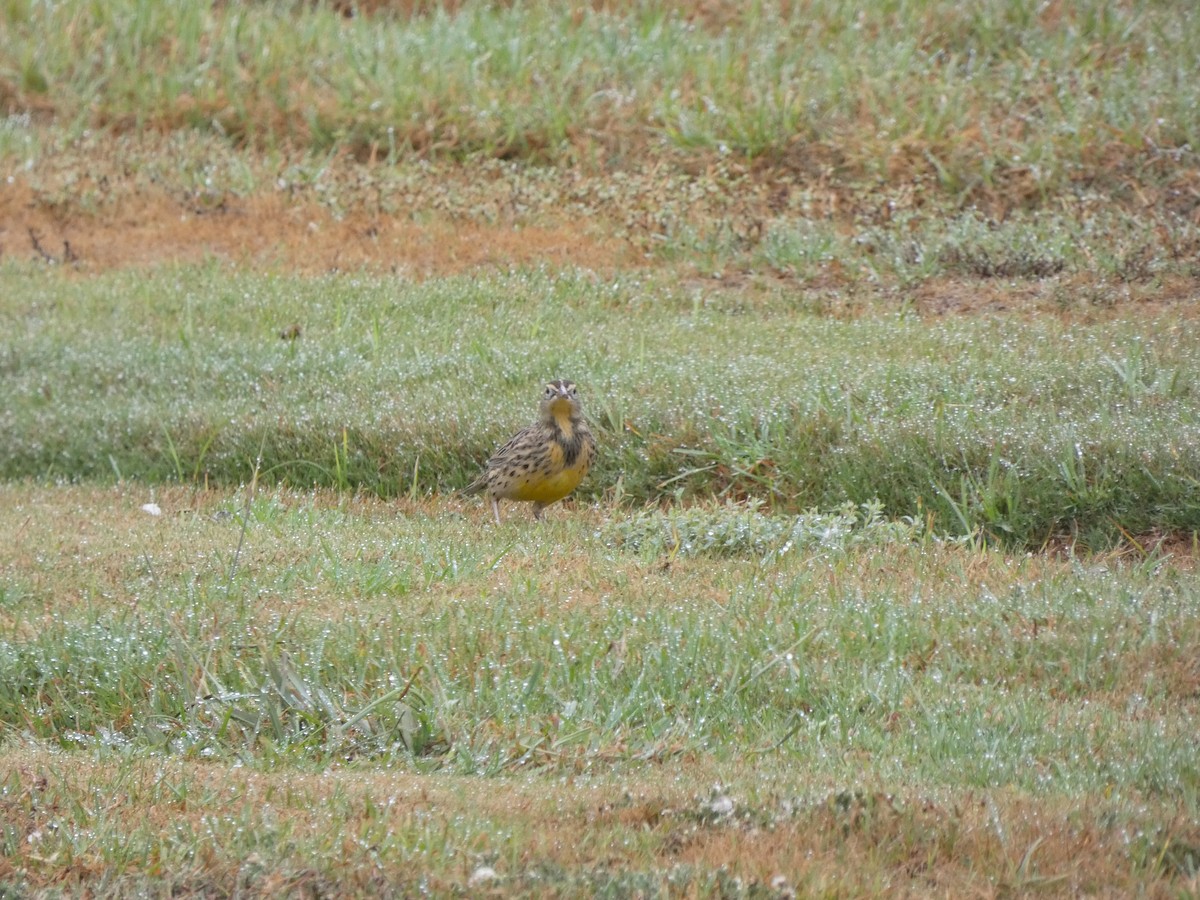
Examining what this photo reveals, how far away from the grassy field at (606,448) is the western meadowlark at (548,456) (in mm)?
262

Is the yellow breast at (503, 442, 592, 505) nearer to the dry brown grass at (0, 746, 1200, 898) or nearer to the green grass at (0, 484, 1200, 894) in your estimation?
the green grass at (0, 484, 1200, 894)

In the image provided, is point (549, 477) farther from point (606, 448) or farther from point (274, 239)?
point (274, 239)

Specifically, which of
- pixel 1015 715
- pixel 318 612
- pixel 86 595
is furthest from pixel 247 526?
pixel 1015 715

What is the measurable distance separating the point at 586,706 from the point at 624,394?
415cm

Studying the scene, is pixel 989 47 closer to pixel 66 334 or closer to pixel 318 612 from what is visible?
pixel 66 334

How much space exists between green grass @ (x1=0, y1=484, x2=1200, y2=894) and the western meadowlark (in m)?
0.43

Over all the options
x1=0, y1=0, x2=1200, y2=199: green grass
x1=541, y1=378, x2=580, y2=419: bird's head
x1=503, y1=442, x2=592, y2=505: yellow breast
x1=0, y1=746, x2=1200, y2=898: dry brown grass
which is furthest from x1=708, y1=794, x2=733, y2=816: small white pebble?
x1=0, y1=0, x2=1200, y2=199: green grass

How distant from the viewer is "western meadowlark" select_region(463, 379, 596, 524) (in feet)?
28.4

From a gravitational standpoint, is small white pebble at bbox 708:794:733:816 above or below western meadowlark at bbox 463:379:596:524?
above

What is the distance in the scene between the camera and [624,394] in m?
9.83

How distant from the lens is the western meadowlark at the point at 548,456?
865cm

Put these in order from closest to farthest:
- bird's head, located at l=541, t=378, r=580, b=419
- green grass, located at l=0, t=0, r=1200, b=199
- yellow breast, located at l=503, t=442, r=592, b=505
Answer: yellow breast, located at l=503, t=442, r=592, b=505, bird's head, located at l=541, t=378, r=580, b=419, green grass, located at l=0, t=0, r=1200, b=199

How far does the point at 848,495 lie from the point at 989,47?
8281 mm

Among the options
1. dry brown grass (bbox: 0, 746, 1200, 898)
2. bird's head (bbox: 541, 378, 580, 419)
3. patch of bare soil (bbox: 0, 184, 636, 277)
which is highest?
dry brown grass (bbox: 0, 746, 1200, 898)
